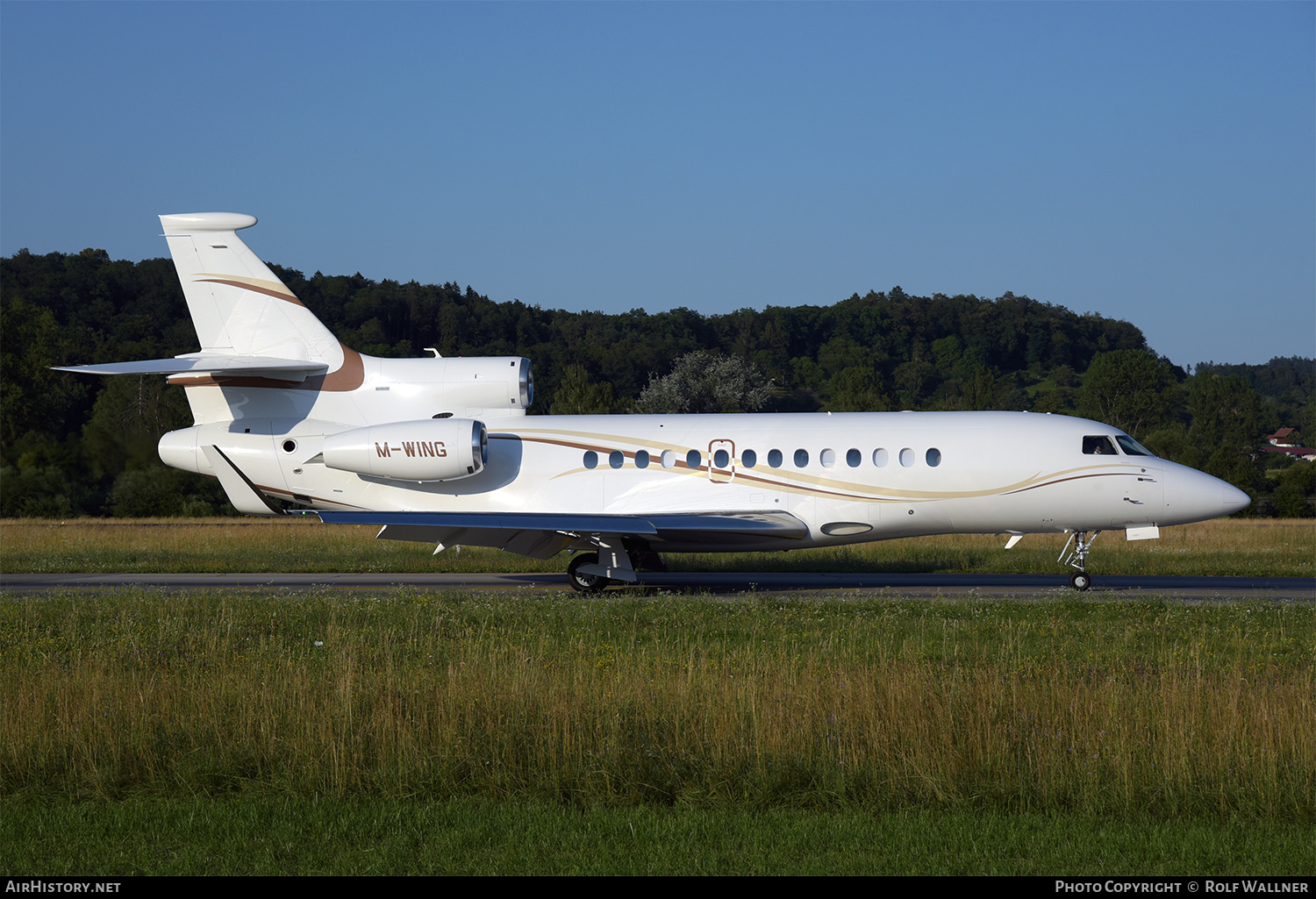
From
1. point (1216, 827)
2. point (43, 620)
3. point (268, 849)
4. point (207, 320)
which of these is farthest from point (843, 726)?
point (207, 320)

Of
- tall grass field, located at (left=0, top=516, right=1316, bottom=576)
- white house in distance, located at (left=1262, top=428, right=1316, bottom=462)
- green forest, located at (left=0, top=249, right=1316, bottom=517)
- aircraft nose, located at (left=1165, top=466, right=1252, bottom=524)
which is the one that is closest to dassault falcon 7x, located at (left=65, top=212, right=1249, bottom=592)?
aircraft nose, located at (left=1165, top=466, right=1252, bottom=524)

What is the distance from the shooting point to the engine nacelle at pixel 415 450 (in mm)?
19484

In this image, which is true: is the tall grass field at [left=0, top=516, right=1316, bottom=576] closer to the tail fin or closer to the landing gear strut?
the landing gear strut

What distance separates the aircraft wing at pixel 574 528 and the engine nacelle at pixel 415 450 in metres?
1.18

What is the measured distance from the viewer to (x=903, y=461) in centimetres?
1922

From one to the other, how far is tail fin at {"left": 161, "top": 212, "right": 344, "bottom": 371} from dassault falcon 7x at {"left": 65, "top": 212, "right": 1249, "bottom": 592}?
36 millimetres

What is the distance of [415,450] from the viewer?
19.6 metres

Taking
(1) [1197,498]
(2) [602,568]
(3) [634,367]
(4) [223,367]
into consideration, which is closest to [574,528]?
(2) [602,568]

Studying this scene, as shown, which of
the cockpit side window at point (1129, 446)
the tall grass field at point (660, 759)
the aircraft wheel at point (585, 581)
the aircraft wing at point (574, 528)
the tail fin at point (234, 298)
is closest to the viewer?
the tall grass field at point (660, 759)

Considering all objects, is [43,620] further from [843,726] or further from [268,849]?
[843,726]

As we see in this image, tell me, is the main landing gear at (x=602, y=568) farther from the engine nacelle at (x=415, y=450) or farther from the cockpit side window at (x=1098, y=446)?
the cockpit side window at (x=1098, y=446)

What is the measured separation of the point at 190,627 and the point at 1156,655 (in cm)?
1101

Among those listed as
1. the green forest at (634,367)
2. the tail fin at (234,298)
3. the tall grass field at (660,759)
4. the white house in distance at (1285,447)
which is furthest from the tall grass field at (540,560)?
the white house in distance at (1285,447)

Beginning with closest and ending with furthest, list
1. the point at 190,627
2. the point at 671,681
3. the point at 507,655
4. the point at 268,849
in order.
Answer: the point at 268,849, the point at 671,681, the point at 507,655, the point at 190,627
